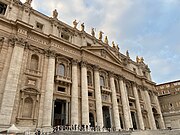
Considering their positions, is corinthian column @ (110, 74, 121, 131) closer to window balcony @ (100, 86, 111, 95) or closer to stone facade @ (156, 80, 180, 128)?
window balcony @ (100, 86, 111, 95)

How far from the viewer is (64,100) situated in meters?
21.3

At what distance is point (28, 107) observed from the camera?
17891mm

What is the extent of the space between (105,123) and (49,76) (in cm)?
1247

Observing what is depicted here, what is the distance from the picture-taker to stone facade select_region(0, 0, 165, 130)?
689 inches

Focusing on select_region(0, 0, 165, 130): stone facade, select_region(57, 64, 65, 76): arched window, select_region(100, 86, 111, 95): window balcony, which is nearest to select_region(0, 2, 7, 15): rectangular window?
select_region(0, 0, 165, 130): stone facade

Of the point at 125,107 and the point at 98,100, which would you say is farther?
the point at 125,107

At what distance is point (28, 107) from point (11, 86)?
10.1 feet

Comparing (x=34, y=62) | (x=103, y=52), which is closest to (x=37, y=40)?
(x=34, y=62)

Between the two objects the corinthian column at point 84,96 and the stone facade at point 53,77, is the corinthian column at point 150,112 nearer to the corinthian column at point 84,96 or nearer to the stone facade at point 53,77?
the stone facade at point 53,77

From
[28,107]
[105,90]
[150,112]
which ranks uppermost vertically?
[105,90]

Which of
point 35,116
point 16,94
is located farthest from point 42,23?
point 35,116

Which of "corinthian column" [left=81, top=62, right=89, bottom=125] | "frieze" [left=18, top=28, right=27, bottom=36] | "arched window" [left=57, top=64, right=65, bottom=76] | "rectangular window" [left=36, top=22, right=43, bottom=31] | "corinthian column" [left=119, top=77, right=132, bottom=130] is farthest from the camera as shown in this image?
"corinthian column" [left=119, top=77, right=132, bottom=130]

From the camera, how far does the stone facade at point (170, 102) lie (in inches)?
1495

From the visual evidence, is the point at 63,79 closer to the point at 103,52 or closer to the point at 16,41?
the point at 16,41
